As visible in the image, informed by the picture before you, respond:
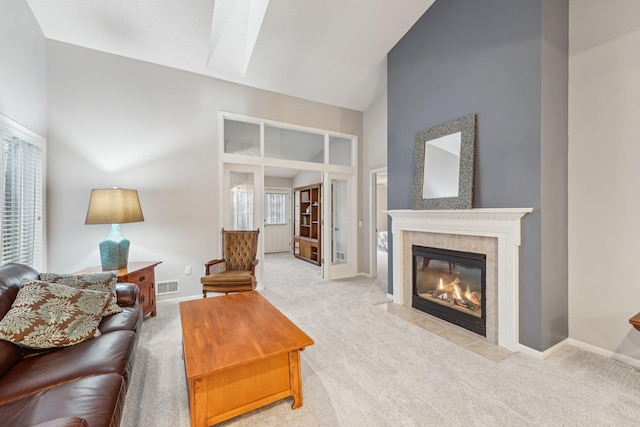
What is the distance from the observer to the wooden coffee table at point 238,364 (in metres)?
1.58

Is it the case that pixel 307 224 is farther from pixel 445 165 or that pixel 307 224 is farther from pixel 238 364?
pixel 238 364

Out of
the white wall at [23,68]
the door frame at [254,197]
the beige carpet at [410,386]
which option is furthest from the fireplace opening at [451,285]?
the white wall at [23,68]

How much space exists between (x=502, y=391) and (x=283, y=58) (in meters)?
4.33

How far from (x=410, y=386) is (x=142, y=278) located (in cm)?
295

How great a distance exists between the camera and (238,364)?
1.58 meters

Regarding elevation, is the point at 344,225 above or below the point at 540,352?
above

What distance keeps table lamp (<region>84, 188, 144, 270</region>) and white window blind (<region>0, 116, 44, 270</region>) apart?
54 cm

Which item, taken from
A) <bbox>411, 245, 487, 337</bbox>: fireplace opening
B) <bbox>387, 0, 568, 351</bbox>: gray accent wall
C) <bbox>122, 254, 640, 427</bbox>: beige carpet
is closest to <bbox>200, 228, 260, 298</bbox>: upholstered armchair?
<bbox>122, 254, 640, 427</bbox>: beige carpet

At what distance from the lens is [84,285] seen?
224 centimetres

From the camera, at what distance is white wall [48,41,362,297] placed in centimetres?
338

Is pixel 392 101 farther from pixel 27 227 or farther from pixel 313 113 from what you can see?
pixel 27 227

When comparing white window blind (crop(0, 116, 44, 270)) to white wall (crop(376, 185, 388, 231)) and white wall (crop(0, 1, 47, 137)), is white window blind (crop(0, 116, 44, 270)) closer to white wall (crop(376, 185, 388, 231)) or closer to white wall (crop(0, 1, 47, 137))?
white wall (crop(0, 1, 47, 137))

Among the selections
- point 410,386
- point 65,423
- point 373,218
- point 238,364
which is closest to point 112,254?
point 238,364

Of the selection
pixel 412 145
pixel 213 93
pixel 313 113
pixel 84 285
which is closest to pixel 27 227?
pixel 84 285
